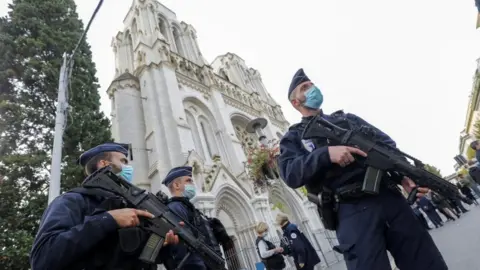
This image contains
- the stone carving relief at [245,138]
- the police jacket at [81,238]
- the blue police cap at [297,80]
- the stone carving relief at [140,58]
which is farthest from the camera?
the stone carving relief at [245,138]

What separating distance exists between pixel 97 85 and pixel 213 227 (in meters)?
9.34

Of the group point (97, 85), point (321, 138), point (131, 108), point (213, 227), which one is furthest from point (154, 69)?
point (321, 138)

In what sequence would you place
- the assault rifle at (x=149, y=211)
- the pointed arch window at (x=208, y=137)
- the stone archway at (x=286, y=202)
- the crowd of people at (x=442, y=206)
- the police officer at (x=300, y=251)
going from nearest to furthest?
the assault rifle at (x=149, y=211) < the crowd of people at (x=442, y=206) < the police officer at (x=300, y=251) < the stone archway at (x=286, y=202) < the pointed arch window at (x=208, y=137)

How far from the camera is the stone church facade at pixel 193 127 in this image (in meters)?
→ 12.6

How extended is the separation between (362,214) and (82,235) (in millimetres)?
1765

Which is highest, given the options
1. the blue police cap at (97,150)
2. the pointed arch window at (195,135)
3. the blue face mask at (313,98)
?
the pointed arch window at (195,135)

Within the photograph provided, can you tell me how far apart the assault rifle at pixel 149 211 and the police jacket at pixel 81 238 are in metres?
0.08

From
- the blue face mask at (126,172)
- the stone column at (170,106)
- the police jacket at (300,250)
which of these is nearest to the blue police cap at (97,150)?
the blue face mask at (126,172)

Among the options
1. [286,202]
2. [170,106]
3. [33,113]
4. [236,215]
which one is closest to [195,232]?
[33,113]

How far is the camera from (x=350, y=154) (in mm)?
1846

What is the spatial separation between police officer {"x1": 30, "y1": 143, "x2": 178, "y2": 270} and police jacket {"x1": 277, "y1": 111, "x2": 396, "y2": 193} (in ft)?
3.49

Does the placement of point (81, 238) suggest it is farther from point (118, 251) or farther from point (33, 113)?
point (33, 113)

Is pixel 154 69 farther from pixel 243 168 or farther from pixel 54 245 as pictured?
pixel 54 245

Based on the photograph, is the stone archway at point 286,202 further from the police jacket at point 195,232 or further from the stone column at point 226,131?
the police jacket at point 195,232
